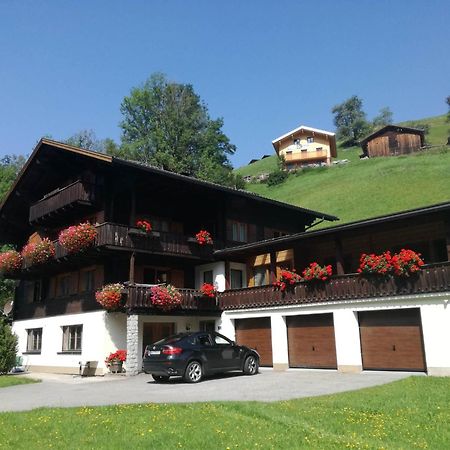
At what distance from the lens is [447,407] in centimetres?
1000

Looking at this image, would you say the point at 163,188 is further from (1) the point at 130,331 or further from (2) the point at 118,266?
(1) the point at 130,331

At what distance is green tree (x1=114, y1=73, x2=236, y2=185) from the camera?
5506 centimetres

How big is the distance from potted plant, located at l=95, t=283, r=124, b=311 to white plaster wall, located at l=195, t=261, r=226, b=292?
619 cm

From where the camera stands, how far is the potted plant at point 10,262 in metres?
29.8

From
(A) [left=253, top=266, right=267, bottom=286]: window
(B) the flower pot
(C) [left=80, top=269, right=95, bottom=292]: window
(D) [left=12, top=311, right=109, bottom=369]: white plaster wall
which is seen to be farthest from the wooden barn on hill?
(B) the flower pot

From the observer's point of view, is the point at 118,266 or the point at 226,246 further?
the point at 226,246

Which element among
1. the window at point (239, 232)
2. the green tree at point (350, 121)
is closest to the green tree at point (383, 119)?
the green tree at point (350, 121)

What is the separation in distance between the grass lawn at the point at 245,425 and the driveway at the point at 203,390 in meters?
1.55

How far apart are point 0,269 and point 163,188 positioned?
1218 cm

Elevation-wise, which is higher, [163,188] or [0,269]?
[163,188]

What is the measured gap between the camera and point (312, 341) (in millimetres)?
20906

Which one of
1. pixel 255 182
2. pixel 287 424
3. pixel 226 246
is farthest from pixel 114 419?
pixel 255 182

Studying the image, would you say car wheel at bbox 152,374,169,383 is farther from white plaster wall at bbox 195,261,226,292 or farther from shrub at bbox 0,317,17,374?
shrub at bbox 0,317,17,374

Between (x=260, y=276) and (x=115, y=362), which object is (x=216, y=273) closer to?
(x=260, y=276)
